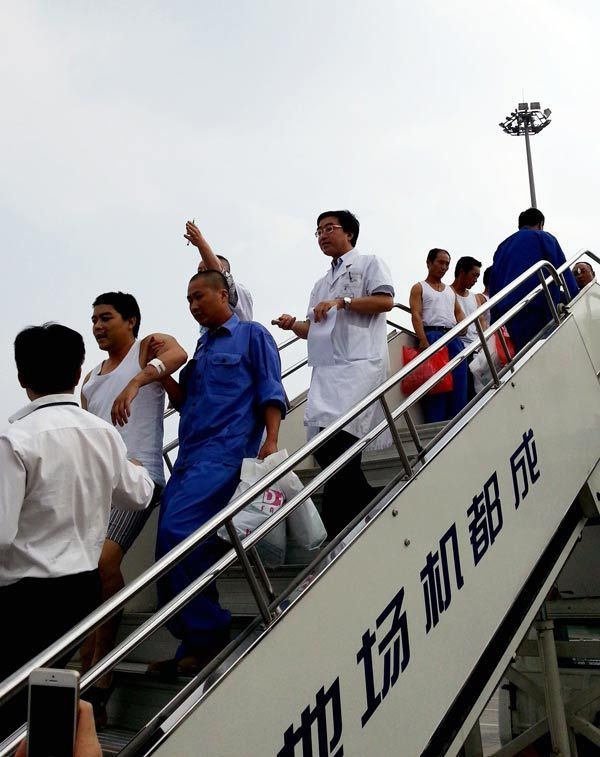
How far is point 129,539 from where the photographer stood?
3.26 metres

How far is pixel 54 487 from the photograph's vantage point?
6.59ft

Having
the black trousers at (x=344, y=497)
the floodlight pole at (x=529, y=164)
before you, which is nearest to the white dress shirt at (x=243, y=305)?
the black trousers at (x=344, y=497)

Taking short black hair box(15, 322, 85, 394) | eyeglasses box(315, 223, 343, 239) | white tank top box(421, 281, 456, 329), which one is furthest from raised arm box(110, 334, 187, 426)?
white tank top box(421, 281, 456, 329)

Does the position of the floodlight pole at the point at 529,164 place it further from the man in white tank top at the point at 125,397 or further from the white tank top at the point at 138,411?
the white tank top at the point at 138,411

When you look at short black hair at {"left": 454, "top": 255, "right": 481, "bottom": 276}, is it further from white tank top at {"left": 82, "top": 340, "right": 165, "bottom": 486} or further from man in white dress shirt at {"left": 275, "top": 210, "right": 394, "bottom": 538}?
white tank top at {"left": 82, "top": 340, "right": 165, "bottom": 486}

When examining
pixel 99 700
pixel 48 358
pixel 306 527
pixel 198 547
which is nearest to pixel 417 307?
pixel 306 527

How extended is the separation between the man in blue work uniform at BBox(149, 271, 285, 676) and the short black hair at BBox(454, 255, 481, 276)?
3096 millimetres

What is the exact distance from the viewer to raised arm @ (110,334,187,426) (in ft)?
10.4

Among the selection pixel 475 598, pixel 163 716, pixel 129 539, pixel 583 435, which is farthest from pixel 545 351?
pixel 163 716

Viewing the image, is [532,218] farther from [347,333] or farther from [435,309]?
[347,333]

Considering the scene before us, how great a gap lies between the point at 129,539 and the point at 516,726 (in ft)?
12.8

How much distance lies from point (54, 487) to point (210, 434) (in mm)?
1209

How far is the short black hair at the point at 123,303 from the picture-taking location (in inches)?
141

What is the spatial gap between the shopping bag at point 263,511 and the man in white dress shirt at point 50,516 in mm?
715
